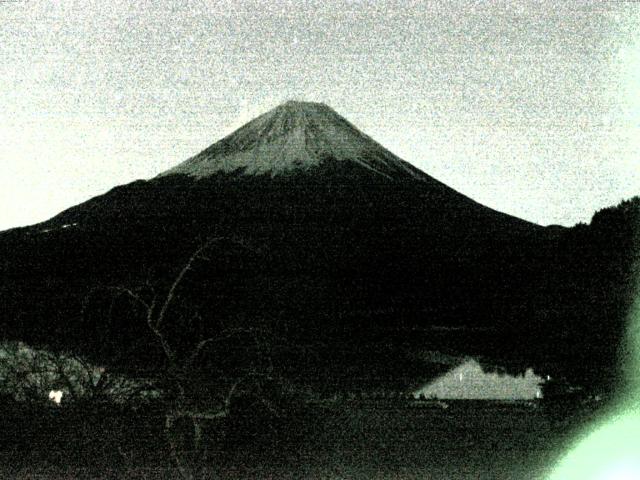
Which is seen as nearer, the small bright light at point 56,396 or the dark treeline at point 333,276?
the small bright light at point 56,396

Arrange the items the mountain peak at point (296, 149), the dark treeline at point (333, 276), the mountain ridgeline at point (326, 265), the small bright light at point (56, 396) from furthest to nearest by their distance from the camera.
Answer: the mountain peak at point (296, 149) → the mountain ridgeline at point (326, 265) → the dark treeline at point (333, 276) → the small bright light at point (56, 396)

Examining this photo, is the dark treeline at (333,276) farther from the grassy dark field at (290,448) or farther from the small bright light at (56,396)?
the grassy dark field at (290,448)

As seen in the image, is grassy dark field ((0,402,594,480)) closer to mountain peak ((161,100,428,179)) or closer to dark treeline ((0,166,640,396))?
dark treeline ((0,166,640,396))

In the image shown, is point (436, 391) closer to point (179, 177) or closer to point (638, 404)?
point (638, 404)

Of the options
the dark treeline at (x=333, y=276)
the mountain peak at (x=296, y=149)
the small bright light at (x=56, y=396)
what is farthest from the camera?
the mountain peak at (x=296, y=149)

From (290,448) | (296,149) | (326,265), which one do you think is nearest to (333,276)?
(326,265)

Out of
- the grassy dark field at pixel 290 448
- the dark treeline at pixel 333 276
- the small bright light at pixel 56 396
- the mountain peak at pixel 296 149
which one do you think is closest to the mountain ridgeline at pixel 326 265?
the dark treeline at pixel 333 276

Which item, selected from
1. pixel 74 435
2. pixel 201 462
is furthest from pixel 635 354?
pixel 74 435
